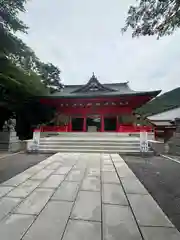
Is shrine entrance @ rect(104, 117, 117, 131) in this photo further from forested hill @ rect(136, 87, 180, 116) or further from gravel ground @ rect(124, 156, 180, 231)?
forested hill @ rect(136, 87, 180, 116)

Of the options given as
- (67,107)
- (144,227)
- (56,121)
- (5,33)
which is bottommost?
(144,227)

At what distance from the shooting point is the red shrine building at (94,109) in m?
14.4

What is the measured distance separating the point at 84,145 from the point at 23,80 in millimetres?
5396

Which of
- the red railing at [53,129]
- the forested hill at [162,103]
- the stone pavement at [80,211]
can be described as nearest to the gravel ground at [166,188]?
the stone pavement at [80,211]

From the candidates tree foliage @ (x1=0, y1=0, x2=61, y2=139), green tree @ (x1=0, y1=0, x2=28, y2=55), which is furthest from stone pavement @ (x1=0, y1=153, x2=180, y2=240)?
green tree @ (x1=0, y1=0, x2=28, y2=55)

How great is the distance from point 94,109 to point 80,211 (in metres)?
13.3

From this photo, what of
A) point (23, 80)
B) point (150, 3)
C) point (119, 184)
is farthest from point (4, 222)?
point (23, 80)

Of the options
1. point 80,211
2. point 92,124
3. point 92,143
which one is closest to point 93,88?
point 92,124

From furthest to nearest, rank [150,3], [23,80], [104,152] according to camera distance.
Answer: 1. [23,80]
2. [104,152]
3. [150,3]

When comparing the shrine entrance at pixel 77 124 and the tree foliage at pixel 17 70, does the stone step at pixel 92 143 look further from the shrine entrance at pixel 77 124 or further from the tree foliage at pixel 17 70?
the shrine entrance at pixel 77 124

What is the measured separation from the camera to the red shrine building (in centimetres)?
1436

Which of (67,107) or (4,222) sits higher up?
(67,107)

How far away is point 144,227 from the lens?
2.02 meters

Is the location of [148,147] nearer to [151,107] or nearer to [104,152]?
[104,152]
